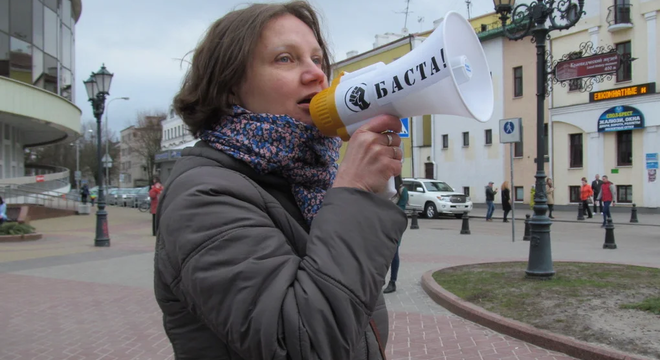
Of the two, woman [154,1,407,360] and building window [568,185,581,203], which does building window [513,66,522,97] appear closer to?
building window [568,185,581,203]

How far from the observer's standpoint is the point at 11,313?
21.8 ft

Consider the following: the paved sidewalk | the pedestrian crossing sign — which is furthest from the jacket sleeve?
the paved sidewalk

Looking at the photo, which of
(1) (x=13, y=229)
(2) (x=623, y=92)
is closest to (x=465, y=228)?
(1) (x=13, y=229)

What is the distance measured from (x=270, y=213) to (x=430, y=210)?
77.1ft

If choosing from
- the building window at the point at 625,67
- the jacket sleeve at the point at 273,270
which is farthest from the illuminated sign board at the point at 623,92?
the jacket sleeve at the point at 273,270

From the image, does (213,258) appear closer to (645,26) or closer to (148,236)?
(148,236)

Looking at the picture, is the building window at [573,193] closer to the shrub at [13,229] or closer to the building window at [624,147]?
the building window at [624,147]

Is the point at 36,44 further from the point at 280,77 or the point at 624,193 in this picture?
the point at 624,193

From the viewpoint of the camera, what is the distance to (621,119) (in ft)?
81.4

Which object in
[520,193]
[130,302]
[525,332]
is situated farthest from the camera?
[520,193]

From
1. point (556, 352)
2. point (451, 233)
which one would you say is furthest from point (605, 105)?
point (556, 352)

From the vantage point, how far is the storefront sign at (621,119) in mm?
24111

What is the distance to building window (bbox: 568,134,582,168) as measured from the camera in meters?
27.1

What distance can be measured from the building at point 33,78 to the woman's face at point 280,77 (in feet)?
81.7
